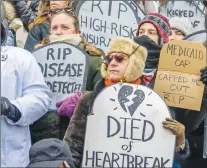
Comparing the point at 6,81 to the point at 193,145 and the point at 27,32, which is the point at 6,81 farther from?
the point at 27,32

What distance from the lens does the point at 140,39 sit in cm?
616

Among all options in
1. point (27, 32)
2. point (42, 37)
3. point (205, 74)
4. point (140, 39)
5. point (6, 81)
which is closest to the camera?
point (6, 81)

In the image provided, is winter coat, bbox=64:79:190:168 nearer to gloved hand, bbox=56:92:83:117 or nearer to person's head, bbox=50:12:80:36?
gloved hand, bbox=56:92:83:117

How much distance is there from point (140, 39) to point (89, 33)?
1.10 m

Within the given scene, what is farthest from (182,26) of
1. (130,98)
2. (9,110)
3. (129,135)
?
(9,110)

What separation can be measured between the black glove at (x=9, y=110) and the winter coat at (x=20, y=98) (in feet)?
0.10

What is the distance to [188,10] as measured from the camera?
7.93m

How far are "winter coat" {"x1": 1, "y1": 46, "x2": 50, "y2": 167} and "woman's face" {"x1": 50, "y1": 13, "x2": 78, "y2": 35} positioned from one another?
114 cm

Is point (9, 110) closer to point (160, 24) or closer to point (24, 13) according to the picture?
point (160, 24)

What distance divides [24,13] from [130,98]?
2.70m

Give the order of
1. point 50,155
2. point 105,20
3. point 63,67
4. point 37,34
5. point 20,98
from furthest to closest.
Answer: point 105,20 < point 37,34 < point 63,67 < point 20,98 < point 50,155

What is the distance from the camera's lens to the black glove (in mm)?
4836

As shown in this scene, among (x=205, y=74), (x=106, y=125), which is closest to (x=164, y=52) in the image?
(x=205, y=74)

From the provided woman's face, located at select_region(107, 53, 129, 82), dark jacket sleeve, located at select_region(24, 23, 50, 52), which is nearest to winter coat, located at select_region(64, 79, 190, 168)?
woman's face, located at select_region(107, 53, 129, 82)
